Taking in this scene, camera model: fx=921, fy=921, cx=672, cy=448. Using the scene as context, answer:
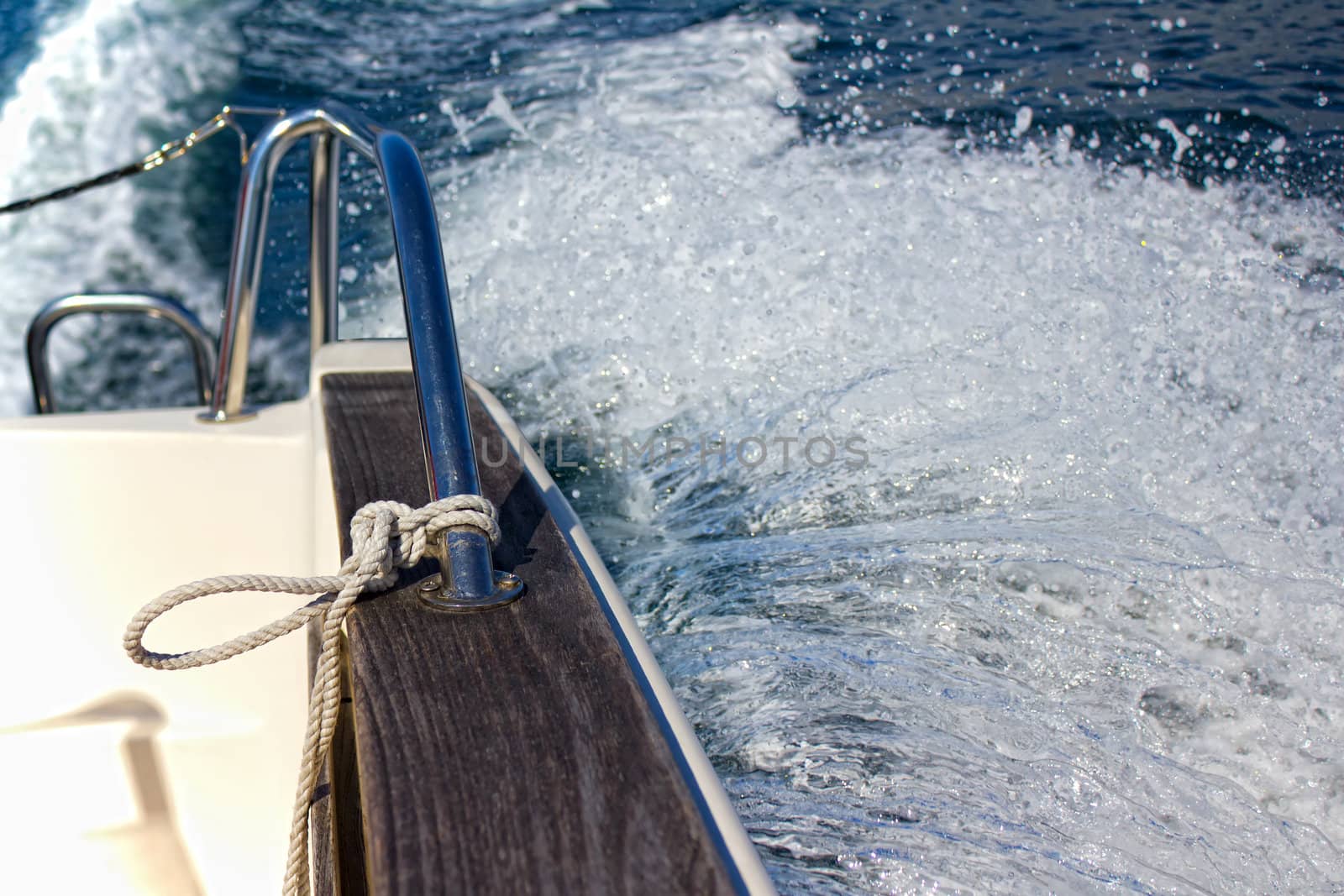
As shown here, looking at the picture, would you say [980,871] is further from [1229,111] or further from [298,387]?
[1229,111]

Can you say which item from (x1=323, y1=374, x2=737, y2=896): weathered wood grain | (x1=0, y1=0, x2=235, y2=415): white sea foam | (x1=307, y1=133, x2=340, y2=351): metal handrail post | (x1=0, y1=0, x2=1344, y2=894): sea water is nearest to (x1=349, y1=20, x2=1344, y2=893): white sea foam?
(x1=0, y1=0, x2=1344, y2=894): sea water

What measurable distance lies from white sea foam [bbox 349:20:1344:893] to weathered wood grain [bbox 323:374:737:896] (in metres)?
0.52

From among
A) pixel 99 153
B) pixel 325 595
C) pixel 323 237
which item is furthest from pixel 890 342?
pixel 99 153

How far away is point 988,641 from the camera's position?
4.59 feet

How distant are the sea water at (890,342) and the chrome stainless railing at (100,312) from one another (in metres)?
0.75

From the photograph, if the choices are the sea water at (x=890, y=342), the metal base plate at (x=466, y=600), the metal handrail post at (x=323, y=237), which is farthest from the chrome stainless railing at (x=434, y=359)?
the sea water at (x=890, y=342)

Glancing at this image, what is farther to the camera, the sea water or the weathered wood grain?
the sea water

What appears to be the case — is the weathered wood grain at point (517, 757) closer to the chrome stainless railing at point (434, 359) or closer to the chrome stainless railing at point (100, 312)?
the chrome stainless railing at point (434, 359)

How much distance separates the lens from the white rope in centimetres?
62

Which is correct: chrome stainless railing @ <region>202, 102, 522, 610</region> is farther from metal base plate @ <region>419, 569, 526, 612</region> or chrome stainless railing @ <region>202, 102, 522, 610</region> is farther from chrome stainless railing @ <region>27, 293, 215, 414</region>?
chrome stainless railing @ <region>27, 293, 215, 414</region>

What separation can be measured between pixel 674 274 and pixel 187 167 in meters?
2.26

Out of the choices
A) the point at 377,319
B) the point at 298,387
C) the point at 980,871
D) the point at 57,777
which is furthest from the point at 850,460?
the point at 298,387

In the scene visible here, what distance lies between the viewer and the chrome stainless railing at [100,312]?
5.30 ft

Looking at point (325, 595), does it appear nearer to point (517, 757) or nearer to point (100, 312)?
point (517, 757)
